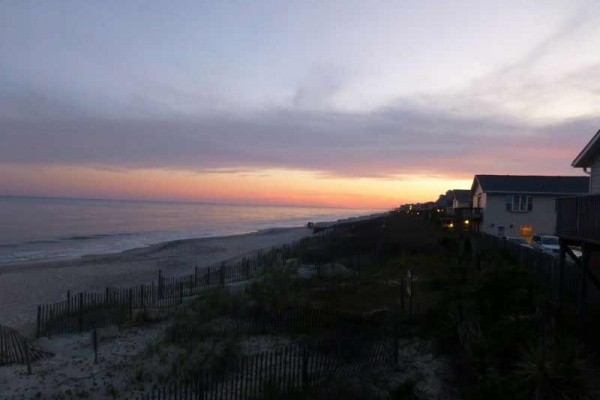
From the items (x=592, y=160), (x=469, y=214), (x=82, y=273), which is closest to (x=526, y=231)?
(x=469, y=214)

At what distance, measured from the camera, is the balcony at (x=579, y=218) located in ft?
43.4

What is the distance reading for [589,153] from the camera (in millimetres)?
18141

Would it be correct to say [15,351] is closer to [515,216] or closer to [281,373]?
[281,373]

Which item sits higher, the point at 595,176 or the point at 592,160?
the point at 592,160

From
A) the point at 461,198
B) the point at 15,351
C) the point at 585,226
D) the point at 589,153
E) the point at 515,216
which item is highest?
the point at 589,153

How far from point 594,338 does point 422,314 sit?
412 cm

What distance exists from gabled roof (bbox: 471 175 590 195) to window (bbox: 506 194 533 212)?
0.57 m

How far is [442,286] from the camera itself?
1875cm

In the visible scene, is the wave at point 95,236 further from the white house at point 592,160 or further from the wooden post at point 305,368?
the wooden post at point 305,368

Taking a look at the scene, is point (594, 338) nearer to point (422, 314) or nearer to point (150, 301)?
point (422, 314)

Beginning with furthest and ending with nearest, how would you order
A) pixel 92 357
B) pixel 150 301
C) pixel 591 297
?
pixel 150 301 → pixel 591 297 → pixel 92 357

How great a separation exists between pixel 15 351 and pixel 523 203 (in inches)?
1565

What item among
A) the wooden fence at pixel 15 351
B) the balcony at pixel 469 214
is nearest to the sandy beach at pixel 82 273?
the wooden fence at pixel 15 351

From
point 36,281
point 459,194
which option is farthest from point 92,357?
point 459,194
